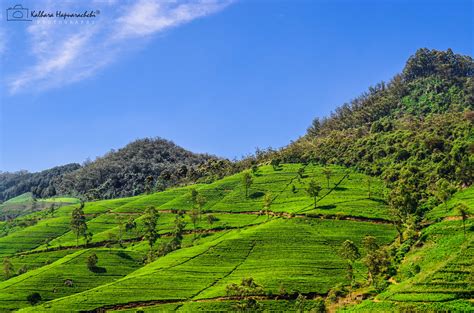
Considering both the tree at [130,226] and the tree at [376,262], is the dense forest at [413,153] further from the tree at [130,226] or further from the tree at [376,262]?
the tree at [130,226]

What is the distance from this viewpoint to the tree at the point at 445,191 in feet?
359

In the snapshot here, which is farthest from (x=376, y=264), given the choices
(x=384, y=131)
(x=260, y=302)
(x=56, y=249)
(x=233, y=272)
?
(x=384, y=131)

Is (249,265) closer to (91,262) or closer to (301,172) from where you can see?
(91,262)

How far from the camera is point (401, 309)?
→ 6438 cm

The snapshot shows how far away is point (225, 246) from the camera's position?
4250 inches

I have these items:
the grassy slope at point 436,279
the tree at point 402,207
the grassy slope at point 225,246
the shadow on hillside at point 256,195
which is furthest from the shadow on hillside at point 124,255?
the grassy slope at point 436,279

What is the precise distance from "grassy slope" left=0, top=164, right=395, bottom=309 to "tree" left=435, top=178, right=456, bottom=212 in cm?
1215

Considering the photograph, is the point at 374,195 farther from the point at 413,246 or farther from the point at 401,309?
the point at 401,309

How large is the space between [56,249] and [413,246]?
82099 millimetres

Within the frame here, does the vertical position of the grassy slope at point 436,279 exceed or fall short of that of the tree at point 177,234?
it falls short

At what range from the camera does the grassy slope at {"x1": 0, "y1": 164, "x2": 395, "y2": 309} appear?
89.8 metres

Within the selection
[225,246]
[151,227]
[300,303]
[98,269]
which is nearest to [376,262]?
[300,303]

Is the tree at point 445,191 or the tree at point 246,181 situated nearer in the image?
the tree at point 445,191

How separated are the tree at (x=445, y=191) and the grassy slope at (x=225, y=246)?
12.1 m
